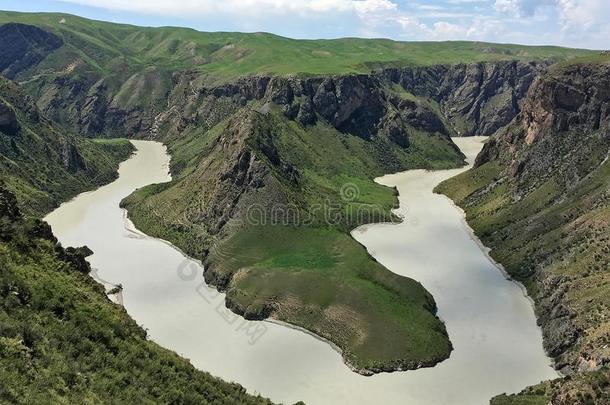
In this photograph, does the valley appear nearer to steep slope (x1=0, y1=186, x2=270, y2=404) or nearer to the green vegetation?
the green vegetation

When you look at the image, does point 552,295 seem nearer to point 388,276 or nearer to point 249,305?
point 388,276

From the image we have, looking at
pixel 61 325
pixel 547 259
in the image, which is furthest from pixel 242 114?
pixel 61 325

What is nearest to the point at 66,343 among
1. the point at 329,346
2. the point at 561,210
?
the point at 329,346

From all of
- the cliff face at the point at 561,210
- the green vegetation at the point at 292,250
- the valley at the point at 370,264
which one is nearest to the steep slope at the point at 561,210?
the cliff face at the point at 561,210

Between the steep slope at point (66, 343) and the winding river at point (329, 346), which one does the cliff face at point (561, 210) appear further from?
the steep slope at point (66, 343)

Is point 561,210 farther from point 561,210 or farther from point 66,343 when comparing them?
point 66,343
